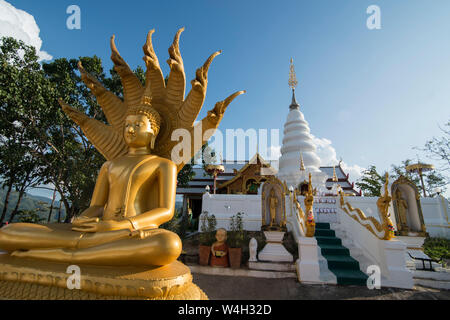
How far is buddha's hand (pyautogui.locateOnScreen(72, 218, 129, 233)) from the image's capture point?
2.25 metres

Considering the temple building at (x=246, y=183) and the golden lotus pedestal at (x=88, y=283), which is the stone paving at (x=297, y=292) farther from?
the temple building at (x=246, y=183)

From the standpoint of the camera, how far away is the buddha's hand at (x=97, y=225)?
7.37 ft

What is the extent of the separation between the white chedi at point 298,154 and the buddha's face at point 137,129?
13.4 m

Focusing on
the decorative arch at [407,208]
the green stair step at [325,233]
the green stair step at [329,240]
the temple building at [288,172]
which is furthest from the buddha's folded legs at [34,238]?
the temple building at [288,172]

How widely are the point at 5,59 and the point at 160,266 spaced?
12407 mm

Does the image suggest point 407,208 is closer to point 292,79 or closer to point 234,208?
point 234,208

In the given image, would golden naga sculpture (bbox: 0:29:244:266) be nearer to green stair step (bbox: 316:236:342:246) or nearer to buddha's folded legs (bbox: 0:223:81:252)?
buddha's folded legs (bbox: 0:223:81:252)

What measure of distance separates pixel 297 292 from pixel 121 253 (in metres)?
4.79

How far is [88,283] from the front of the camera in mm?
1878

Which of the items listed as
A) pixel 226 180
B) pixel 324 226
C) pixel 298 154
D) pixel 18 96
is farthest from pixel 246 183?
pixel 18 96
